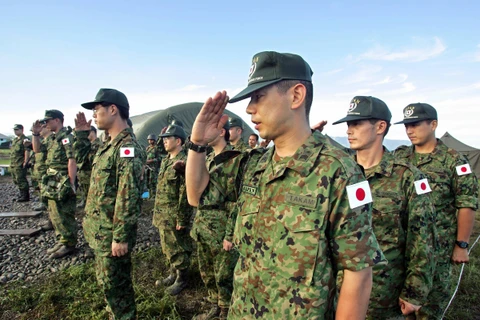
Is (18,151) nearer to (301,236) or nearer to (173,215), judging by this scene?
(173,215)

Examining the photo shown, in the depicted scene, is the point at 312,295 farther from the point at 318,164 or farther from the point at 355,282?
the point at 318,164

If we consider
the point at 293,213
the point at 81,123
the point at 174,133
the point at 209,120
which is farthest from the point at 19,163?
the point at 293,213

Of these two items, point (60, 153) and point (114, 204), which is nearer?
point (114, 204)

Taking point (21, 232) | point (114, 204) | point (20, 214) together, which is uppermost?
point (114, 204)

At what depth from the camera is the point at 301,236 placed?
4.40 ft

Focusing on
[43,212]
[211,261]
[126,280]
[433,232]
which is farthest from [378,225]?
[43,212]

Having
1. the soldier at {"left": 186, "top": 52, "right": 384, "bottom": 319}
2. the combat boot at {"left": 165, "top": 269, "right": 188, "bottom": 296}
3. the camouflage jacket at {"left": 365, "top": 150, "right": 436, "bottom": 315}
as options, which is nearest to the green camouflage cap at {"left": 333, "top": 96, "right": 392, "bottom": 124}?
the camouflage jacket at {"left": 365, "top": 150, "right": 436, "bottom": 315}

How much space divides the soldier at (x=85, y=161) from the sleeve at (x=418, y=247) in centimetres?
463

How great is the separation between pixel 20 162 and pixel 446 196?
41.3ft

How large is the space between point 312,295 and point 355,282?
0.65ft

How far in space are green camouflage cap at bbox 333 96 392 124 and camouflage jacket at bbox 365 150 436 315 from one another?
481 mm

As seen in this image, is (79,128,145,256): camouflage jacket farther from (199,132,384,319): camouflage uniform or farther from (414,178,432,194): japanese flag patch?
(414,178,432,194): japanese flag patch

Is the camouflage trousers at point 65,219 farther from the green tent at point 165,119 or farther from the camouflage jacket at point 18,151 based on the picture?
the green tent at point 165,119

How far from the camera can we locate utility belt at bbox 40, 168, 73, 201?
559 centimetres
